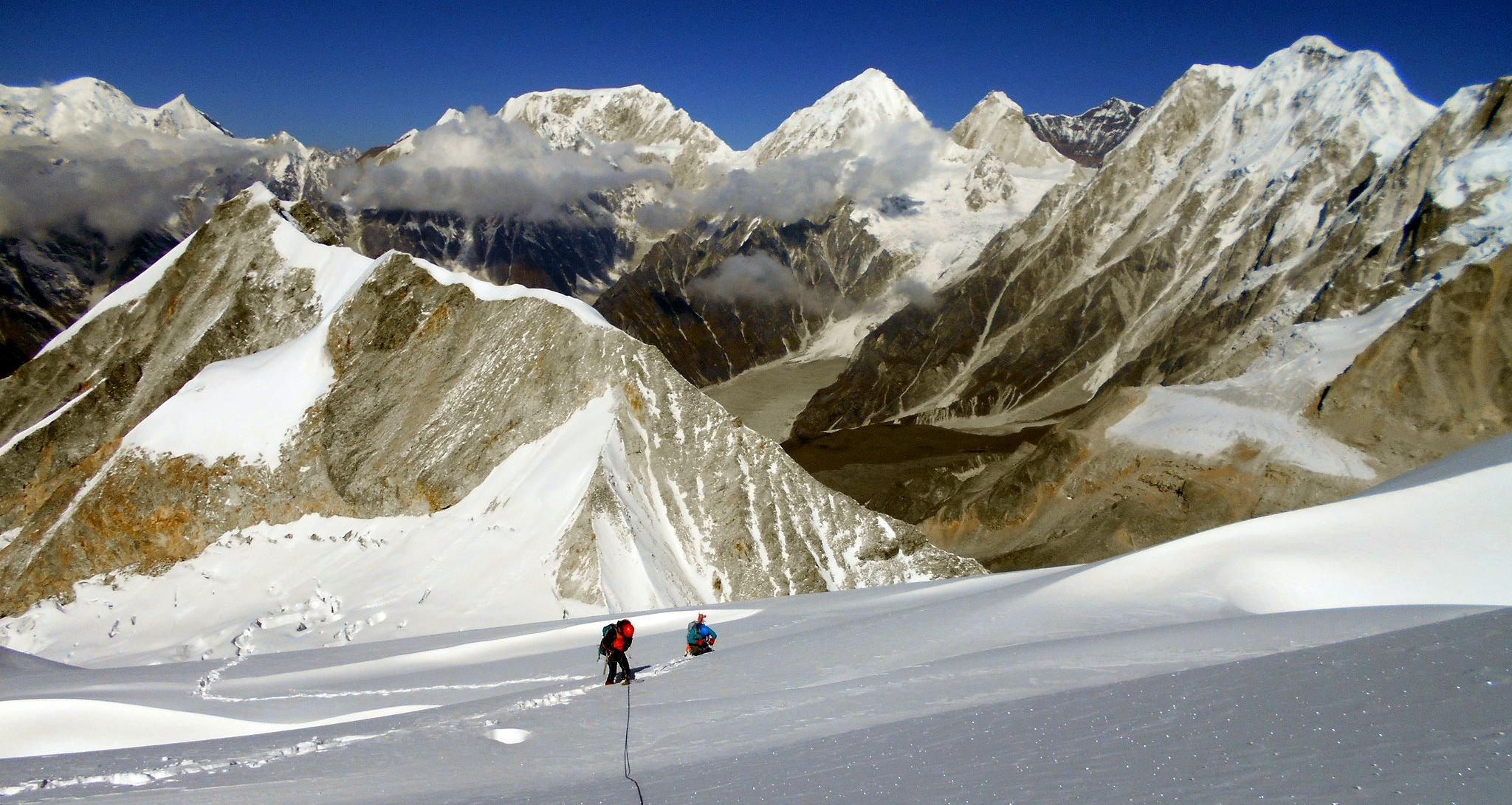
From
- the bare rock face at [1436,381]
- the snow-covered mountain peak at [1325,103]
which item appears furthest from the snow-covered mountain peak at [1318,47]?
the bare rock face at [1436,381]

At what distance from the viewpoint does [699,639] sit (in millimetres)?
15586

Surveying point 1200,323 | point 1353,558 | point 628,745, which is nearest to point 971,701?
point 628,745

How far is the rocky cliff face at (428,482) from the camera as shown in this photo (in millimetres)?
30203

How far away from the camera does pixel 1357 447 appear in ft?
189

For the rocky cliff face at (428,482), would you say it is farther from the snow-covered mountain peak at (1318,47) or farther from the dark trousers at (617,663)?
the snow-covered mountain peak at (1318,47)

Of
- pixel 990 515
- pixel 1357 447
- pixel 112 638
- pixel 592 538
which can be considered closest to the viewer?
pixel 592 538

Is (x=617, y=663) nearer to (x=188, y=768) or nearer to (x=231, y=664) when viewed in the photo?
(x=188, y=768)

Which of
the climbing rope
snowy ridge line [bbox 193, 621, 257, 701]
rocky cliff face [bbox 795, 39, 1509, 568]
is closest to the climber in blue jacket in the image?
the climbing rope

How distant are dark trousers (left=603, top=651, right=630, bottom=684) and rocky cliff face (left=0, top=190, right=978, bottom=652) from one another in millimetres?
14057

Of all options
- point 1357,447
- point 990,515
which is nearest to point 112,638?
point 990,515

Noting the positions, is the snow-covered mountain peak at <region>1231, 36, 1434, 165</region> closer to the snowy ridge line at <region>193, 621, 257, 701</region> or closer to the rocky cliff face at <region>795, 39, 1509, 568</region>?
the rocky cliff face at <region>795, 39, 1509, 568</region>

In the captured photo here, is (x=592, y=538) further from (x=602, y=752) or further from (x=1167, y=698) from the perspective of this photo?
(x=1167, y=698)

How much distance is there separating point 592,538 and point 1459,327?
57.4 meters

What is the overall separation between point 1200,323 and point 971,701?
13073cm
